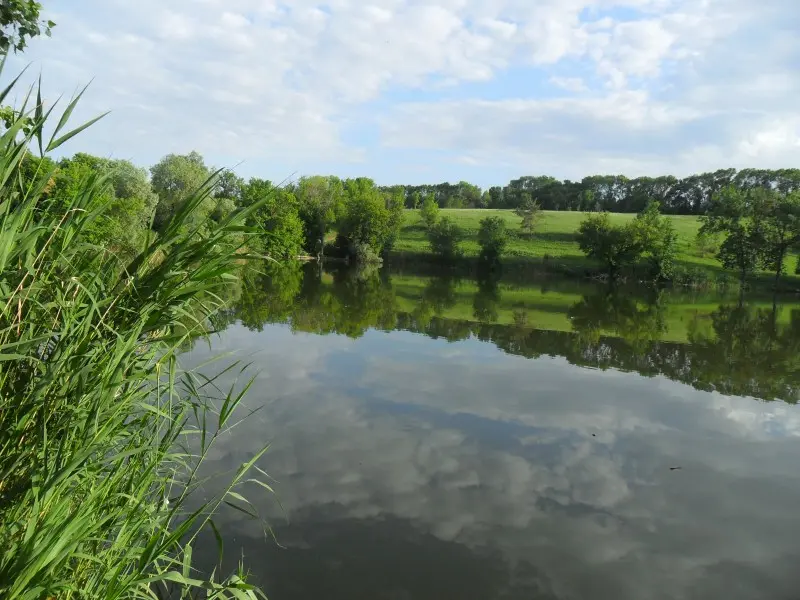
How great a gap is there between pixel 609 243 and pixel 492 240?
39.7ft

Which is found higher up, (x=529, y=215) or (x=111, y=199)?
(x=529, y=215)

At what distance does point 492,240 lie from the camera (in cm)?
6075

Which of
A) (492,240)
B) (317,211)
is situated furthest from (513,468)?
(317,211)

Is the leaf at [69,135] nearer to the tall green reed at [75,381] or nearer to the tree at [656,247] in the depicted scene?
the tall green reed at [75,381]

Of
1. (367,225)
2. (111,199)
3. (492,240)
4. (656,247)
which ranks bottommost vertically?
(111,199)

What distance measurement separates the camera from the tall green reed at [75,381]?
276 cm

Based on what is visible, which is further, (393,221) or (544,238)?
(393,221)

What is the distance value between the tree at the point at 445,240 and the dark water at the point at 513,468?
149ft

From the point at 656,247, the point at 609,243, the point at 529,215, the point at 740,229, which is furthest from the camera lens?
the point at 529,215

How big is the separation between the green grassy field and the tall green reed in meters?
59.3

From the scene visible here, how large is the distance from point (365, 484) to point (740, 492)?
5771 millimetres

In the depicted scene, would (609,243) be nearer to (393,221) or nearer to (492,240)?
(492,240)

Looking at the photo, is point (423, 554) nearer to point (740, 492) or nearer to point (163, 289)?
point (163, 289)

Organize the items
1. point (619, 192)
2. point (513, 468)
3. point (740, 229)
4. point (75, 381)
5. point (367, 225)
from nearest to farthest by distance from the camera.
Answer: point (75, 381) < point (513, 468) < point (740, 229) < point (367, 225) < point (619, 192)
